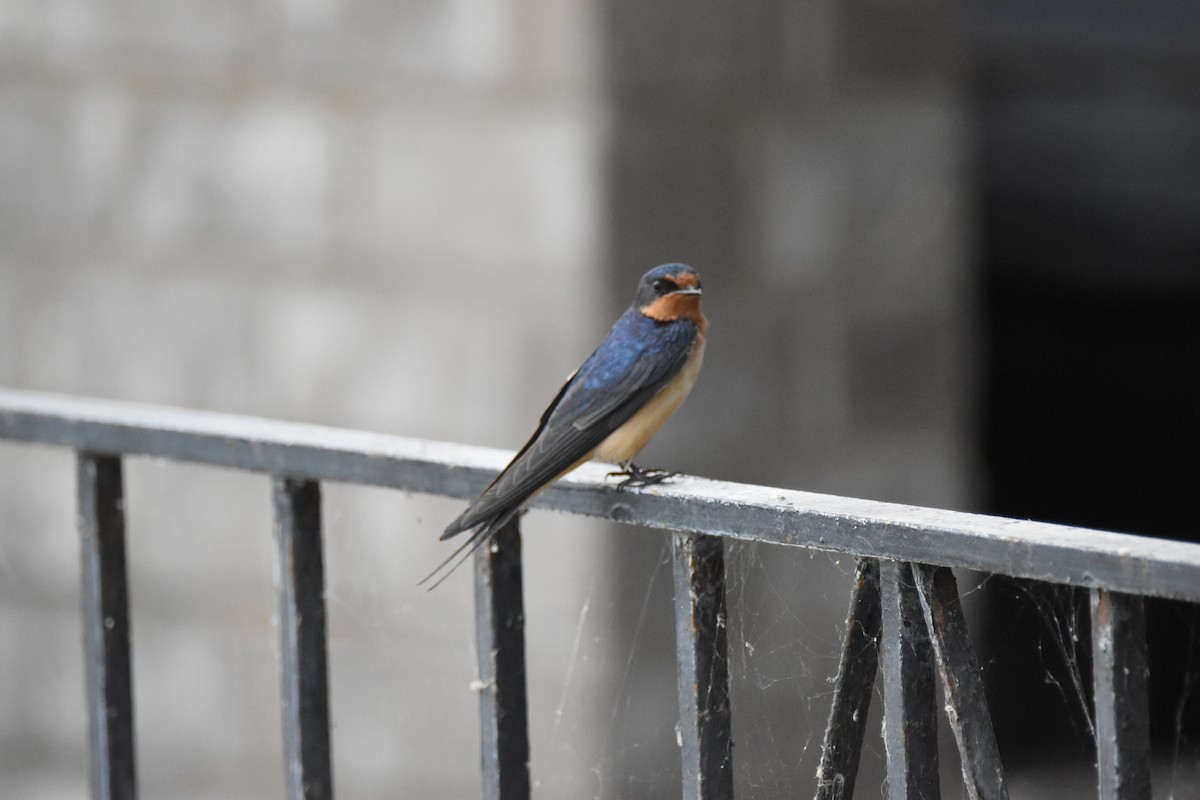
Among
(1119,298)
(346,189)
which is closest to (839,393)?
(346,189)

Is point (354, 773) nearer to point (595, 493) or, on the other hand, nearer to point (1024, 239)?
point (595, 493)

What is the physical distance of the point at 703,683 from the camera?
1301 millimetres

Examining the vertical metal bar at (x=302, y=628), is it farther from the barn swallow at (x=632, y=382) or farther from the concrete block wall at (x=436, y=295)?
the concrete block wall at (x=436, y=295)

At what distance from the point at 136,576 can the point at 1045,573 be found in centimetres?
270

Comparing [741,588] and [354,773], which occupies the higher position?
[741,588]

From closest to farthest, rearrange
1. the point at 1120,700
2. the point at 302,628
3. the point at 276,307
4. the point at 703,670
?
the point at 1120,700 < the point at 703,670 < the point at 302,628 < the point at 276,307

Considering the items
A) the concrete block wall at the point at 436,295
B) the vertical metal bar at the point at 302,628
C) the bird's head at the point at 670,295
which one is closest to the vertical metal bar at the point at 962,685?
the vertical metal bar at the point at 302,628

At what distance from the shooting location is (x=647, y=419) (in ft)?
6.69

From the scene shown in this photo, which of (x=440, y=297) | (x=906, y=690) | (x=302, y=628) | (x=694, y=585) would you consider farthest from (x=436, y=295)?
(x=906, y=690)

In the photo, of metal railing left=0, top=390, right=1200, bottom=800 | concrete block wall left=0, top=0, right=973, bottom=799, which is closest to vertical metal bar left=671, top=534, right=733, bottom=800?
metal railing left=0, top=390, right=1200, bottom=800

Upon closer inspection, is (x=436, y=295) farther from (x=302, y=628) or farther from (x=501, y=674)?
(x=501, y=674)

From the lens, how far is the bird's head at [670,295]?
2141 millimetres

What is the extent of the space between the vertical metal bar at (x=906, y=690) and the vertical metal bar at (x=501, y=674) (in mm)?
345

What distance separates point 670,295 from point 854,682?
0.97 m
